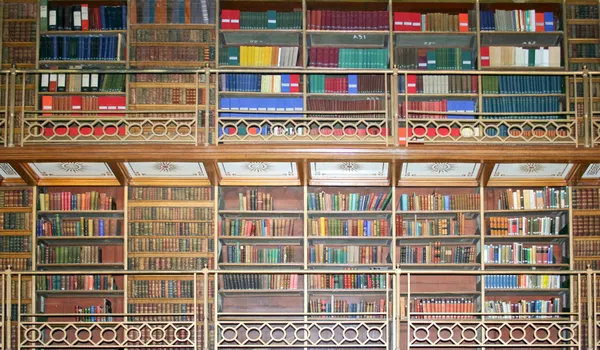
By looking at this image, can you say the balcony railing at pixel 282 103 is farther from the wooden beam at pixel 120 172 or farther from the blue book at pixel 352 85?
the wooden beam at pixel 120 172

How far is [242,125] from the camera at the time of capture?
8266 millimetres

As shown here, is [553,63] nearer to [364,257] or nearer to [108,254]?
[364,257]

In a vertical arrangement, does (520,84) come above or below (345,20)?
below

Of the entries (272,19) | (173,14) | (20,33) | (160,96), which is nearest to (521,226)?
(272,19)

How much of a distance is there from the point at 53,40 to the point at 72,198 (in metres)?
1.43

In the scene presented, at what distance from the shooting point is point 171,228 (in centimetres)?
844

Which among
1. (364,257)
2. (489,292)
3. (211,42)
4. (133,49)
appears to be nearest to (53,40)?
(133,49)

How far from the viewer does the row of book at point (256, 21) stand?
861 cm

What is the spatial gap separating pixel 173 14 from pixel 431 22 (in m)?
2.30

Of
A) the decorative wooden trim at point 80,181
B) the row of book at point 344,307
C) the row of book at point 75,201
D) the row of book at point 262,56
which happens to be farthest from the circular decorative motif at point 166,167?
the row of book at point 344,307

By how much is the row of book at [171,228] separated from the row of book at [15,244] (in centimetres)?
89

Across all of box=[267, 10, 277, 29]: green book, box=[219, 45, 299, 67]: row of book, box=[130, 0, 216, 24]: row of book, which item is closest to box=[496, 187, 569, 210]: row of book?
box=[219, 45, 299, 67]: row of book

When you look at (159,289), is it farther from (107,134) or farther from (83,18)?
(83,18)

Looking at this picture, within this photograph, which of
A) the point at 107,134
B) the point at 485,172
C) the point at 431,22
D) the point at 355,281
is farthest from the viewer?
the point at 431,22
